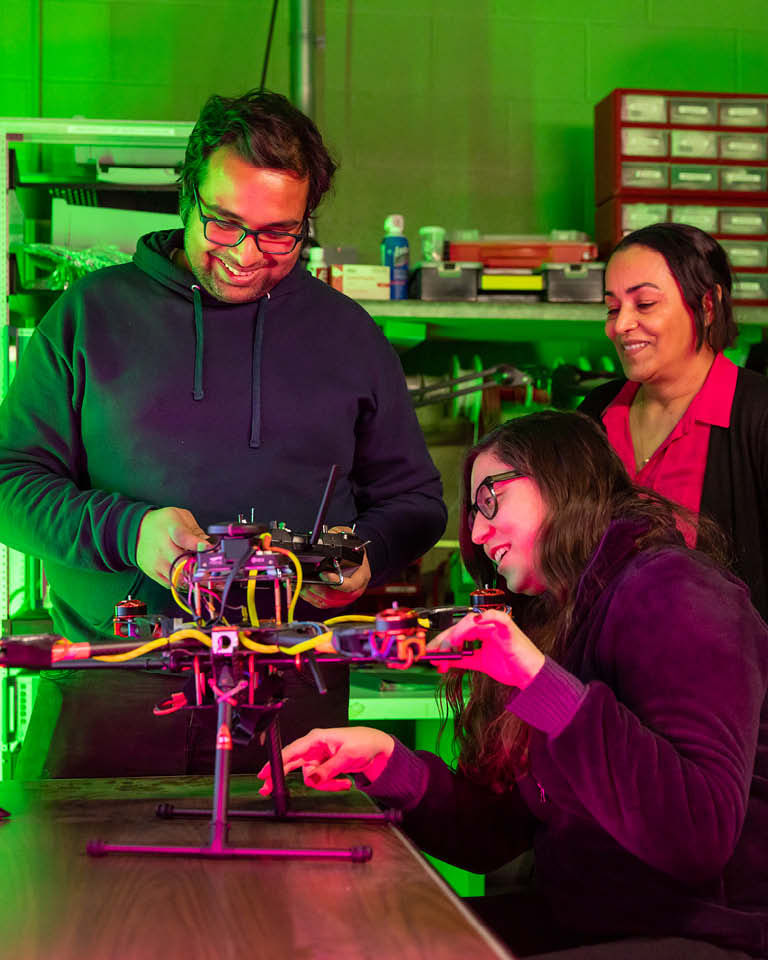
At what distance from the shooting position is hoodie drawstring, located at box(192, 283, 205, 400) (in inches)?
66.4

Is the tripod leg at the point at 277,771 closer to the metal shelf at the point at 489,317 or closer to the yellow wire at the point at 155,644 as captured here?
the yellow wire at the point at 155,644

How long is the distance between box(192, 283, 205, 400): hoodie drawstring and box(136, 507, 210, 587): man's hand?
26 centimetres

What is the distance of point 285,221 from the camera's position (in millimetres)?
1636

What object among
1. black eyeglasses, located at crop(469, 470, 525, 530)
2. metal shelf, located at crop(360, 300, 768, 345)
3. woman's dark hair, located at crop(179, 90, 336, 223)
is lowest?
black eyeglasses, located at crop(469, 470, 525, 530)

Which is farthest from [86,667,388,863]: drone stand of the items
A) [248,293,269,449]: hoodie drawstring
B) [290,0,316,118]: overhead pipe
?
[290,0,316,118]: overhead pipe

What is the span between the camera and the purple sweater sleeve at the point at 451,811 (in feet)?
4.83

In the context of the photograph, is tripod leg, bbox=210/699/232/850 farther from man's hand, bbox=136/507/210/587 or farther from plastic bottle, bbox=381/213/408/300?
plastic bottle, bbox=381/213/408/300

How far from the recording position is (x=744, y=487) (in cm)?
215

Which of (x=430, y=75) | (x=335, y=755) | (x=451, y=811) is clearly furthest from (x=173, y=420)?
(x=430, y=75)

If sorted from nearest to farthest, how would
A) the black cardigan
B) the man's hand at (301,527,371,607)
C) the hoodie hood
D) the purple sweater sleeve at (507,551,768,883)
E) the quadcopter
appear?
the quadcopter, the purple sweater sleeve at (507,551,768,883), the man's hand at (301,527,371,607), the hoodie hood, the black cardigan

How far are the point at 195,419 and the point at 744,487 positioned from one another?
1.07 m

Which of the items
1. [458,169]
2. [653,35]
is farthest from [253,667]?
[653,35]

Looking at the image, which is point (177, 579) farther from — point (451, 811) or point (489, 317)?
point (489, 317)

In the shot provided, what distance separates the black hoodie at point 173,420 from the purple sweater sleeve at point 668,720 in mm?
541
